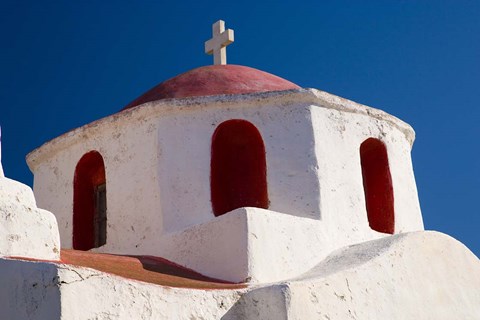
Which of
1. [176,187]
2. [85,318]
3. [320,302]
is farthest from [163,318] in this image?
[176,187]

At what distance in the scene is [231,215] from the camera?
7246 mm

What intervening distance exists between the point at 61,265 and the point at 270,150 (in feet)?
11.4

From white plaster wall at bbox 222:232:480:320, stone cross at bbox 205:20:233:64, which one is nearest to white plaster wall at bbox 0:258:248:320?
white plaster wall at bbox 222:232:480:320

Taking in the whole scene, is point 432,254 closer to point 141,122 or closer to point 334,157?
point 334,157

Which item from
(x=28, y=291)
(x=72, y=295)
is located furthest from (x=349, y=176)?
(x=28, y=291)

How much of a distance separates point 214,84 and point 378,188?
6.77ft

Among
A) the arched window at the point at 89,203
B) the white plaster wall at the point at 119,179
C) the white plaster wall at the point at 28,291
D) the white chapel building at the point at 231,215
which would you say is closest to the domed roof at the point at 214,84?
the white chapel building at the point at 231,215

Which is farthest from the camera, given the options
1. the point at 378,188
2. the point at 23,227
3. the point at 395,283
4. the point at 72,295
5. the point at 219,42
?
the point at 219,42

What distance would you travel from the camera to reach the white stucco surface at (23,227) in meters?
5.72

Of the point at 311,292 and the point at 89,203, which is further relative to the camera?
the point at 89,203

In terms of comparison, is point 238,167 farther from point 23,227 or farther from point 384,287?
point 23,227

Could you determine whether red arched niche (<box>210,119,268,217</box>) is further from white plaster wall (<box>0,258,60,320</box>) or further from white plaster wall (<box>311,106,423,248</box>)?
white plaster wall (<box>0,258,60,320</box>)

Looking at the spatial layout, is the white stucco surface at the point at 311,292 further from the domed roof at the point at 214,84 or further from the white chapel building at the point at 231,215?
the domed roof at the point at 214,84

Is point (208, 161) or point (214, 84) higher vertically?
point (214, 84)
